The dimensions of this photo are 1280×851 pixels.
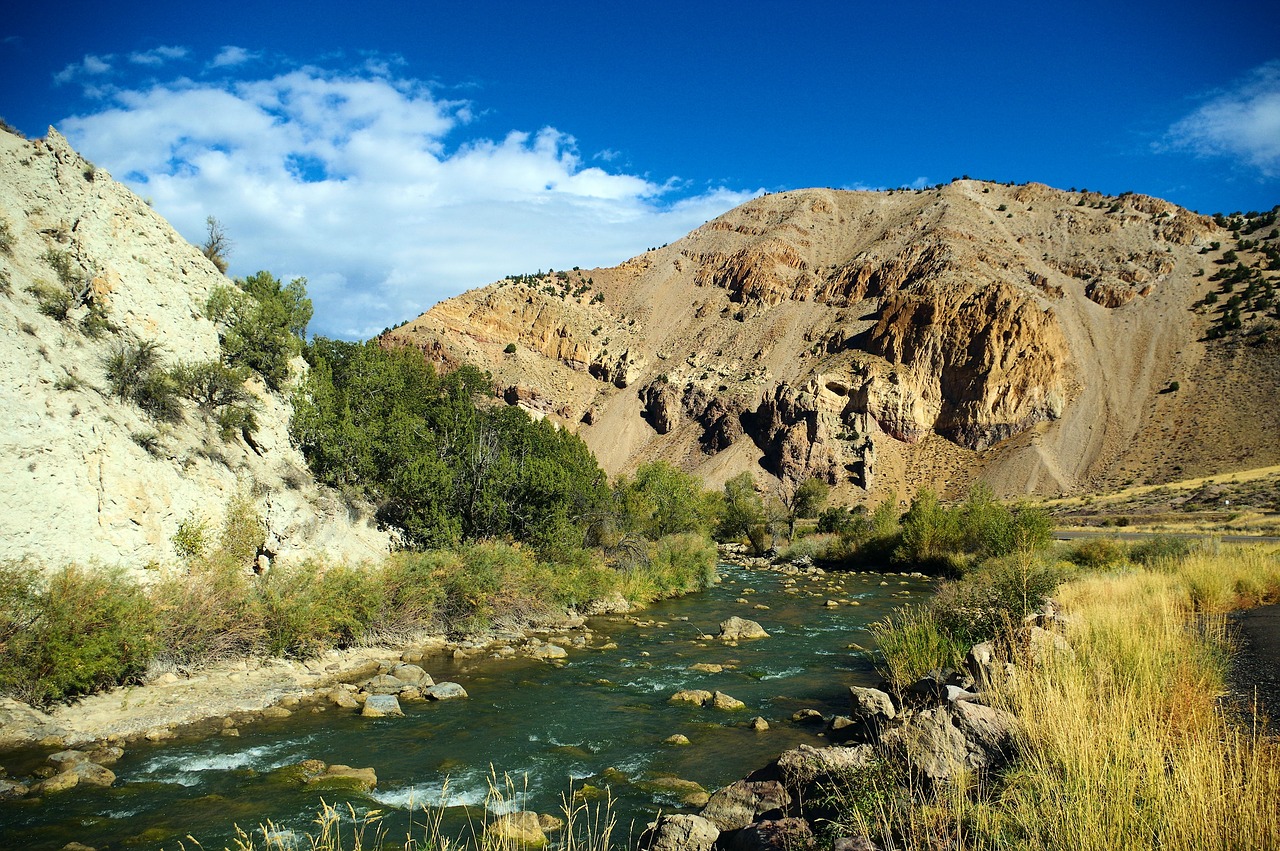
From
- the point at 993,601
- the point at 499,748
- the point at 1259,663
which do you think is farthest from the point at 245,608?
the point at 1259,663

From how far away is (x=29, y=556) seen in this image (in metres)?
12.0

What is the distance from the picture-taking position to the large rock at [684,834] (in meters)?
6.29

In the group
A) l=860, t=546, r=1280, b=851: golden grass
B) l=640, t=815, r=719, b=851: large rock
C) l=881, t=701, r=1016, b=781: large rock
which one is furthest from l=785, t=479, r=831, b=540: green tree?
l=640, t=815, r=719, b=851: large rock

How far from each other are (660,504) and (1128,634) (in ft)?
100

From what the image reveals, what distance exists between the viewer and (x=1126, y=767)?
4.96m

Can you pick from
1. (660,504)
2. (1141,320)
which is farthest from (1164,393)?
(660,504)

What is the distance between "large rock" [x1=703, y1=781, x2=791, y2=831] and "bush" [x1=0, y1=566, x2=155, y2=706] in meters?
10.5

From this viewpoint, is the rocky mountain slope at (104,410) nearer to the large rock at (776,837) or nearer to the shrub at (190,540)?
the shrub at (190,540)

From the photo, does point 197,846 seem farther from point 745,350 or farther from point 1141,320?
point 1141,320

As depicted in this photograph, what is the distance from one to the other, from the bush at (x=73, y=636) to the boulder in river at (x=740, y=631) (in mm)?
14298

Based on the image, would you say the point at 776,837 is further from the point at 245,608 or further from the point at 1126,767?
the point at 245,608

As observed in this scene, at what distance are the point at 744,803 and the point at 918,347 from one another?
85.4 meters

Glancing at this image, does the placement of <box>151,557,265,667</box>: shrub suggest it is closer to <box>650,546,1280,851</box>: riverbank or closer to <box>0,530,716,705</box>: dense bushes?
<box>0,530,716,705</box>: dense bushes

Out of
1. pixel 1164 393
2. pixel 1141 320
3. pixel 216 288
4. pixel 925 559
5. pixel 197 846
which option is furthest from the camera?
pixel 1141 320
